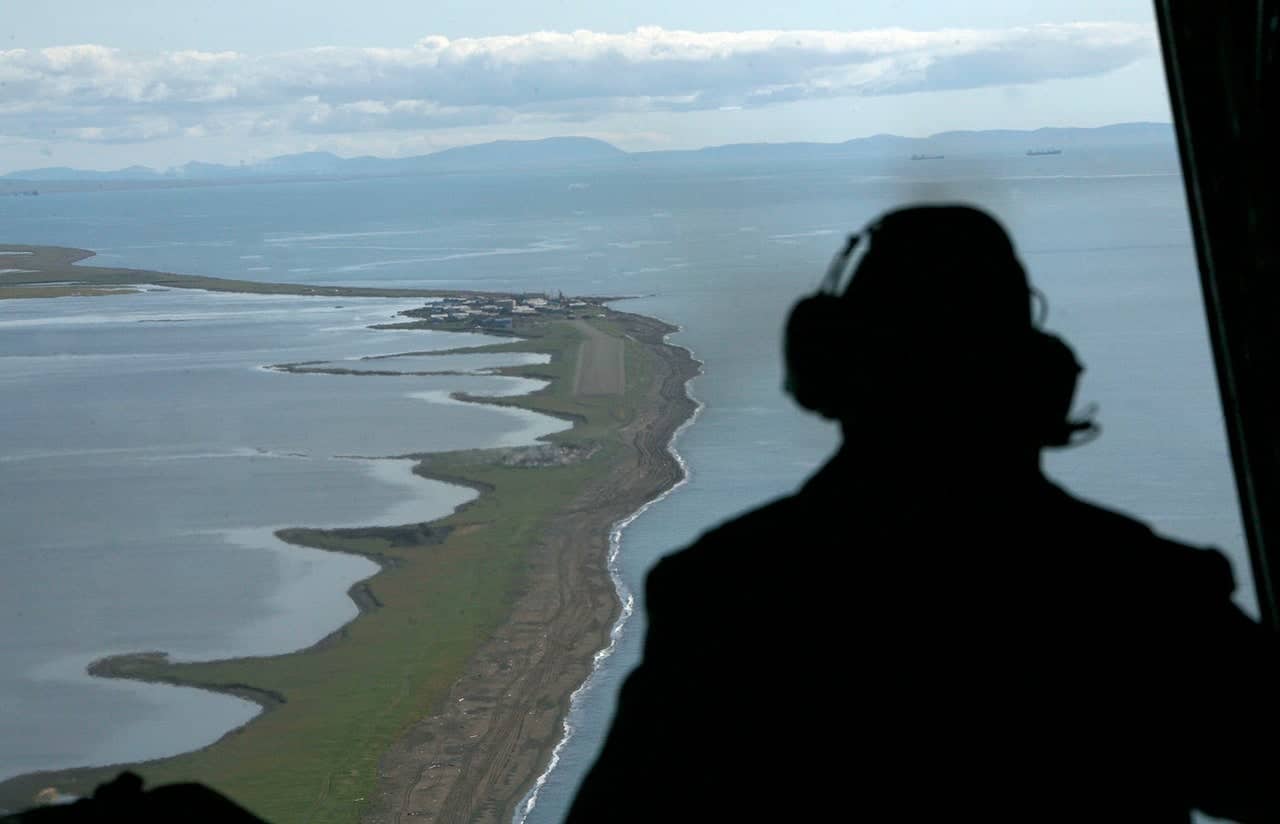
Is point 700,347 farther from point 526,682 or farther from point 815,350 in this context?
point 815,350

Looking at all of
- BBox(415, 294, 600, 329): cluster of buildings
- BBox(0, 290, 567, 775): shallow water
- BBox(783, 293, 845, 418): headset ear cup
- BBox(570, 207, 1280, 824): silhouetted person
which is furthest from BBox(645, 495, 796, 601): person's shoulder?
BBox(415, 294, 600, 329): cluster of buildings

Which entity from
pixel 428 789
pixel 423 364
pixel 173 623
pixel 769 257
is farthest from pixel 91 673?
pixel 423 364

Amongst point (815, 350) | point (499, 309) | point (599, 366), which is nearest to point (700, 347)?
point (599, 366)

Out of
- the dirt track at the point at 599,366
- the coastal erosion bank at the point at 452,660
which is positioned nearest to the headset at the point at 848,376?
the coastal erosion bank at the point at 452,660

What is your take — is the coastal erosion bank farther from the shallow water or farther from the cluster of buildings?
the cluster of buildings

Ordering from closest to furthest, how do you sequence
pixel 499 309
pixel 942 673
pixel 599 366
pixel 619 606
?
pixel 942 673 < pixel 619 606 < pixel 599 366 < pixel 499 309

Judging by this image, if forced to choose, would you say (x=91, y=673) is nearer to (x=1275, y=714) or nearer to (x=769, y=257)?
(x=769, y=257)

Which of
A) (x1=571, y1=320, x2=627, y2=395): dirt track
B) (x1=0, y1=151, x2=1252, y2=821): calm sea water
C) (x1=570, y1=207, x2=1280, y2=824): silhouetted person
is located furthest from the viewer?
(x1=571, y1=320, x2=627, y2=395): dirt track
